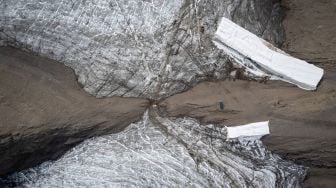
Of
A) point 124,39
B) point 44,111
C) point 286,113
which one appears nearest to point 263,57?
point 286,113

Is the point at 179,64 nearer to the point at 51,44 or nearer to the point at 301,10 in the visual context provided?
the point at 51,44

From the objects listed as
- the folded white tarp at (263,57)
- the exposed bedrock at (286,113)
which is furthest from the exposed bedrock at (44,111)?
the folded white tarp at (263,57)

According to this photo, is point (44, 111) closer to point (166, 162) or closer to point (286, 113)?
point (166, 162)

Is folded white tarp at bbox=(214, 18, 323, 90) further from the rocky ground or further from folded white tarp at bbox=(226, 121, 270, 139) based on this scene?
folded white tarp at bbox=(226, 121, 270, 139)

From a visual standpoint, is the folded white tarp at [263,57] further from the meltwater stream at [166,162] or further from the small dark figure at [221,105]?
the meltwater stream at [166,162]

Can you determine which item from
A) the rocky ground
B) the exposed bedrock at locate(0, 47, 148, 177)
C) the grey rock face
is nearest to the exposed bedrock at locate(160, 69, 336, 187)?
the rocky ground

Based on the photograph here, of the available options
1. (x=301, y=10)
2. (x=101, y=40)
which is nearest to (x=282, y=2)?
(x=301, y=10)

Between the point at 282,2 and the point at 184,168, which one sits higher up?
the point at 282,2
